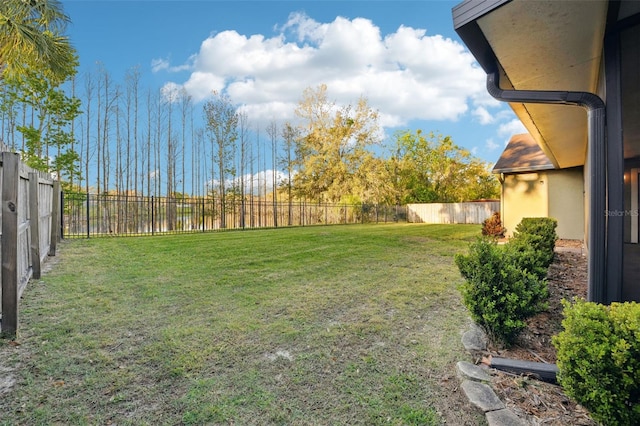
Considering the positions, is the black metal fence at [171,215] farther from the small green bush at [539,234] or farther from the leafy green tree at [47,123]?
the small green bush at [539,234]

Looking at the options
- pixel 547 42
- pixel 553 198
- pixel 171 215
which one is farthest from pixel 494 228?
pixel 171 215

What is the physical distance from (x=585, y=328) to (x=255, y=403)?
194 centimetres

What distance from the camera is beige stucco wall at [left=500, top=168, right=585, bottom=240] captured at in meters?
10.0

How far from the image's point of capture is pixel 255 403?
1984 mm

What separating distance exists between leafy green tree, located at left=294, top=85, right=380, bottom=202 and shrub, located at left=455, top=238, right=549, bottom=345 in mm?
17463

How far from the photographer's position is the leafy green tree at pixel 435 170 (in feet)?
84.6

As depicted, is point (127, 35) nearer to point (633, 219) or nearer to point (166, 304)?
point (166, 304)

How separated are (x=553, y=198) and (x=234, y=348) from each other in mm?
11324

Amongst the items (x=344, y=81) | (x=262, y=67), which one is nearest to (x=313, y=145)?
(x=344, y=81)

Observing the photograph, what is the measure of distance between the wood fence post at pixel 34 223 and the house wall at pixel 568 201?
12644mm

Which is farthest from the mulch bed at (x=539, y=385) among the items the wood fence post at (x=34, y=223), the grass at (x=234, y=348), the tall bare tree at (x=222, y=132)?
the tall bare tree at (x=222, y=132)

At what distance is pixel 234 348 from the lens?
264cm

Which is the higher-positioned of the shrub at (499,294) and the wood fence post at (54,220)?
the wood fence post at (54,220)

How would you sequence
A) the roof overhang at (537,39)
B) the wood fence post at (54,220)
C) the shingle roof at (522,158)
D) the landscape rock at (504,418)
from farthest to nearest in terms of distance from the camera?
the shingle roof at (522,158) → the wood fence post at (54,220) → the roof overhang at (537,39) → the landscape rock at (504,418)
